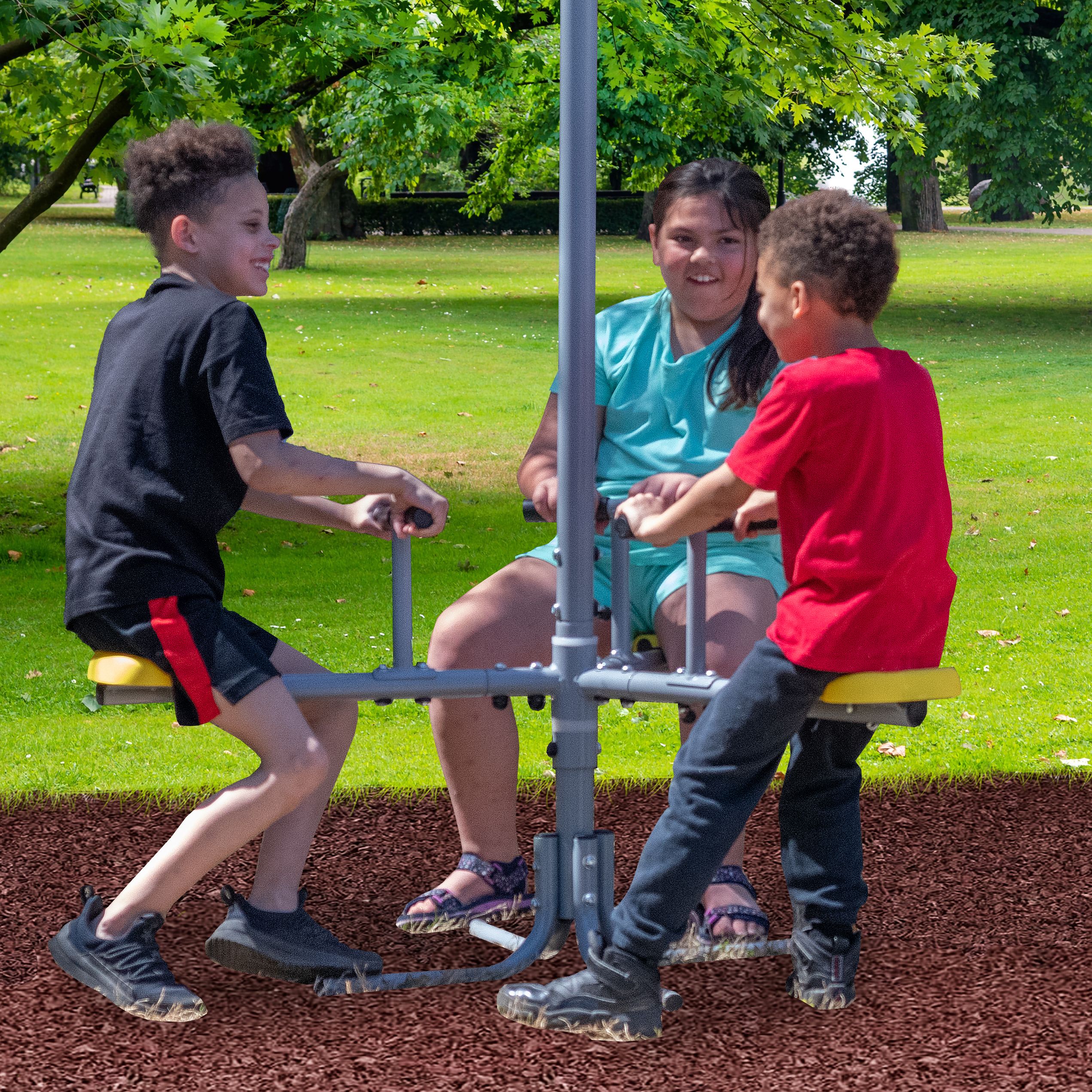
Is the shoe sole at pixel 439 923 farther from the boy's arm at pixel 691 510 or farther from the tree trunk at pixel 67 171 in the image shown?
the tree trunk at pixel 67 171

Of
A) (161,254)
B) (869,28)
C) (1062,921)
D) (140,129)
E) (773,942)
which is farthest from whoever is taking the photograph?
(869,28)

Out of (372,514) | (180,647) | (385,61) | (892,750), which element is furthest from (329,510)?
(385,61)

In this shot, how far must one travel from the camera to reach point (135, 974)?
3096 millimetres

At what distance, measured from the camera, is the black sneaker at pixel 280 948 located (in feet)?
10.4

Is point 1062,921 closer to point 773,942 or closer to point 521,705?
point 773,942

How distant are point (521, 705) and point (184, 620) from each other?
318cm

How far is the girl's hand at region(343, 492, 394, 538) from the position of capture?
321 cm

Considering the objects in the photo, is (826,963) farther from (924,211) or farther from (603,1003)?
(924,211)

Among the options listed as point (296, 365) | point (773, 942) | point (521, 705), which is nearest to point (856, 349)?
point (773, 942)

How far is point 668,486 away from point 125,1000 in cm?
140

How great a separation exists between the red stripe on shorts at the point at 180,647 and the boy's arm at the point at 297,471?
0.87 feet

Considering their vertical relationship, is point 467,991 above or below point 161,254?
below

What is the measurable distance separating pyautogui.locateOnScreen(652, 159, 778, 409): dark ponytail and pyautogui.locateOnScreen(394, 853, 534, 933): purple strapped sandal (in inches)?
44.3

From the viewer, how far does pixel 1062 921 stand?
369cm
